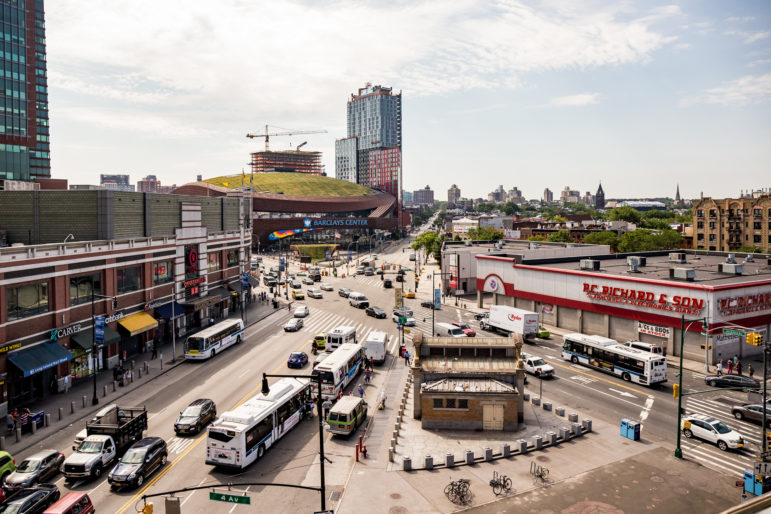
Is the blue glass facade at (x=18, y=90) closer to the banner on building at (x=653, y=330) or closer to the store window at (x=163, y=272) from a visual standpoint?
the store window at (x=163, y=272)

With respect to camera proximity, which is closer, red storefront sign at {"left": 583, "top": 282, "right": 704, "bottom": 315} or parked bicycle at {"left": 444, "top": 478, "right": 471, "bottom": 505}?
parked bicycle at {"left": 444, "top": 478, "right": 471, "bottom": 505}

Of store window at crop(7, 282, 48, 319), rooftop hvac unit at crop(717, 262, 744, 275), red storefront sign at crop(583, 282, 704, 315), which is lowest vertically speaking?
red storefront sign at crop(583, 282, 704, 315)

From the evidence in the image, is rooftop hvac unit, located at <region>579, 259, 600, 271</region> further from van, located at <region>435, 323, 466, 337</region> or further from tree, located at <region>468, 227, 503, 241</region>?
tree, located at <region>468, 227, 503, 241</region>

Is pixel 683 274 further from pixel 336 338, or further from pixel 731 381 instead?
pixel 336 338

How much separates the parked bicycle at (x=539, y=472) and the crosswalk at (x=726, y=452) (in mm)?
9635

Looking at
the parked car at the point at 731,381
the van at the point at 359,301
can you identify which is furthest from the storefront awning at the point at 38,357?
the parked car at the point at 731,381

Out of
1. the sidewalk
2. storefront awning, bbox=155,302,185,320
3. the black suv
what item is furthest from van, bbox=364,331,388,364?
the black suv

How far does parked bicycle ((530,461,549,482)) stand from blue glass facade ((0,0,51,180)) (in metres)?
148

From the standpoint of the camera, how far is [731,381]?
41.1m

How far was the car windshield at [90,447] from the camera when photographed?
27.5m

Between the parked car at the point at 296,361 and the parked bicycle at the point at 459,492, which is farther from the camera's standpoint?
the parked car at the point at 296,361

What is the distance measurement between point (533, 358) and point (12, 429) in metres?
40.6

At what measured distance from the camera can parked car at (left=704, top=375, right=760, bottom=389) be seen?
40375 millimetres

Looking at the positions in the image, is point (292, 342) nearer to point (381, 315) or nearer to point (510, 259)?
point (381, 315)
